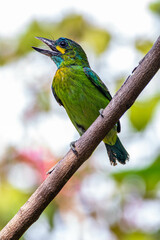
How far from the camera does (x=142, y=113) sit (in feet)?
12.1

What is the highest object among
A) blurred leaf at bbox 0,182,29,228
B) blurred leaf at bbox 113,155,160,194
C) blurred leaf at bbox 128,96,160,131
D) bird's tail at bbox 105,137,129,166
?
blurred leaf at bbox 128,96,160,131

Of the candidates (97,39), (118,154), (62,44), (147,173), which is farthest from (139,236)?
(97,39)

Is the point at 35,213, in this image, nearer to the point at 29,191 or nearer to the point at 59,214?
the point at 29,191

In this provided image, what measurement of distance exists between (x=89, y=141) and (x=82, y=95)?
145 centimetres

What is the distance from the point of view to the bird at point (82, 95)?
3812 mm

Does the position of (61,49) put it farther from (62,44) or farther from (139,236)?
(139,236)

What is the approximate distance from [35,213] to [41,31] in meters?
3.06

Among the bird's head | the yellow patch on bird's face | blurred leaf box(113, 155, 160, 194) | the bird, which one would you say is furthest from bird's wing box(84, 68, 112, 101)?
blurred leaf box(113, 155, 160, 194)

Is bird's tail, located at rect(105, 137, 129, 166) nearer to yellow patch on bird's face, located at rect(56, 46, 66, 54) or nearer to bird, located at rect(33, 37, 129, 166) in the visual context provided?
bird, located at rect(33, 37, 129, 166)

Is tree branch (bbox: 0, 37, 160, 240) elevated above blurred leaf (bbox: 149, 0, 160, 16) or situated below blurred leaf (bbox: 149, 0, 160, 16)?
below

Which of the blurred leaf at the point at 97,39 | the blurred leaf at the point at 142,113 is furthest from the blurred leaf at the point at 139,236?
the blurred leaf at the point at 97,39

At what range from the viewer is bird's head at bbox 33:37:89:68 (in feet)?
13.6

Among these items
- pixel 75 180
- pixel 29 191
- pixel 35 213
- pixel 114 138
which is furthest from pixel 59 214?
pixel 35 213

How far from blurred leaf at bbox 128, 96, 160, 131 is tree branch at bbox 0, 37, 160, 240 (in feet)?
4.31
